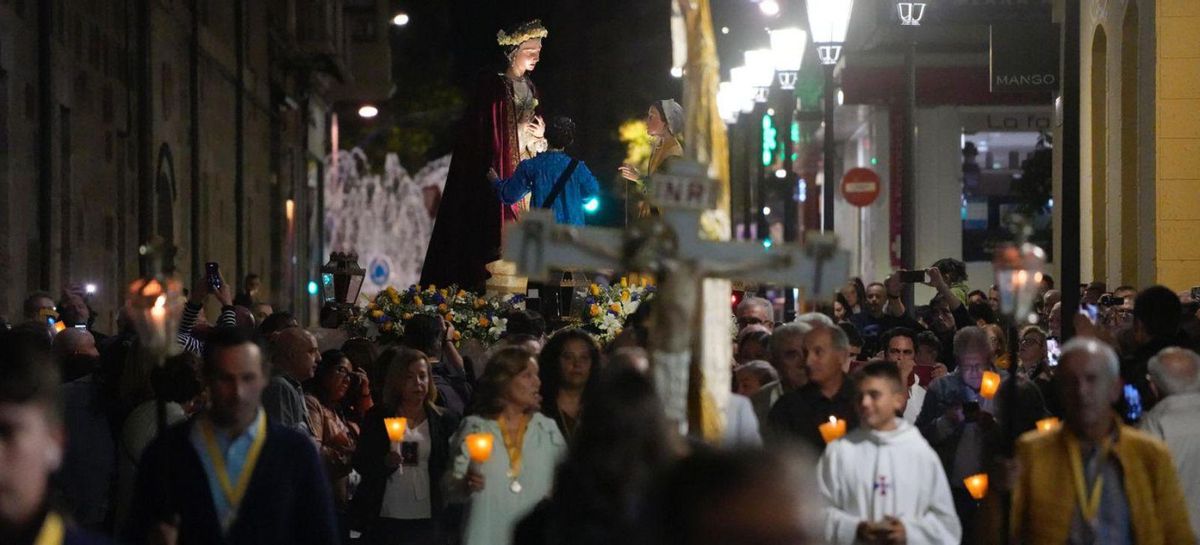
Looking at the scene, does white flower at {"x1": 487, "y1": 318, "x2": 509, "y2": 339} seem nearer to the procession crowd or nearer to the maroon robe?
the maroon robe

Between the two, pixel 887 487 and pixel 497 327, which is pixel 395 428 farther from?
pixel 497 327

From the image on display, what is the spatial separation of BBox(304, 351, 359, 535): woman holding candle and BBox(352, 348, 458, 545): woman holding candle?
57 centimetres

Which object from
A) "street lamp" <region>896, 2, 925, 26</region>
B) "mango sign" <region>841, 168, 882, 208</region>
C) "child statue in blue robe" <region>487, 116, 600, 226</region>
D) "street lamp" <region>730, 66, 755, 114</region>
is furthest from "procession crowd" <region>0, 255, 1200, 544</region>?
"street lamp" <region>730, 66, 755, 114</region>

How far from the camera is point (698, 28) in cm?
730

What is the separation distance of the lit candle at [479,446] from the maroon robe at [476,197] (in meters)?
9.22

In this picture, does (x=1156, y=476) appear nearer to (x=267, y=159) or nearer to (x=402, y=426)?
(x=402, y=426)

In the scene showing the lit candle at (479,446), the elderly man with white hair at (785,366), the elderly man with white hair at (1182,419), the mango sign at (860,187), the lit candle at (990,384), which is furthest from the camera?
the mango sign at (860,187)

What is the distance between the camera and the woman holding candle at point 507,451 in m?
8.53

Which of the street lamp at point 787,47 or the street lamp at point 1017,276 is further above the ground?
the street lamp at point 787,47

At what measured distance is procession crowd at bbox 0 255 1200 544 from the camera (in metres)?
4.98

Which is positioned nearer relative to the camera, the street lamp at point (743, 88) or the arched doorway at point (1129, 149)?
the arched doorway at point (1129, 149)

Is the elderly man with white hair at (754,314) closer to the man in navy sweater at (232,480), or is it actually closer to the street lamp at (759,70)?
the man in navy sweater at (232,480)

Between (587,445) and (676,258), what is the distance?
1016 mm

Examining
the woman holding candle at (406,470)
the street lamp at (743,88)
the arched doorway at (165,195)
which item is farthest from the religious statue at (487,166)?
the street lamp at (743,88)
